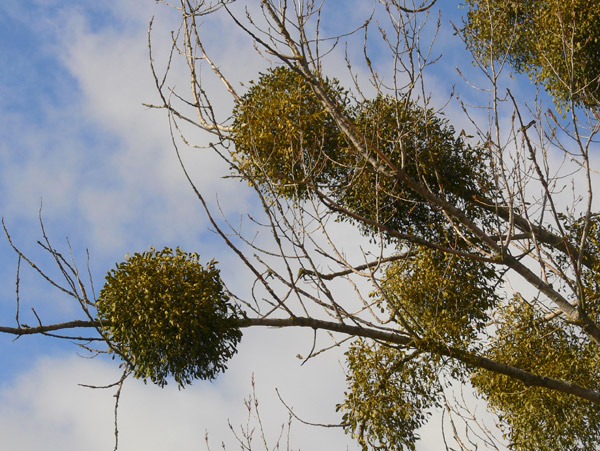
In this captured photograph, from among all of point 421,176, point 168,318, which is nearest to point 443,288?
point 421,176

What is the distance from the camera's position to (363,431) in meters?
6.91

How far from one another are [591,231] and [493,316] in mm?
1479

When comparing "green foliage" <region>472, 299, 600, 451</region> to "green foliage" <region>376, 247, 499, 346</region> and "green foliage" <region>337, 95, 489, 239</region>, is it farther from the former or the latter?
"green foliage" <region>337, 95, 489, 239</region>

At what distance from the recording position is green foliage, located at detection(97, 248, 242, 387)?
596 centimetres

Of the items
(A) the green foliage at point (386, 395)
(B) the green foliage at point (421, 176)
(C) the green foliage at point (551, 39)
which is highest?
(C) the green foliage at point (551, 39)

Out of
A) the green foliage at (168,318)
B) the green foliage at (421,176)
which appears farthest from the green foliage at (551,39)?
the green foliage at (168,318)

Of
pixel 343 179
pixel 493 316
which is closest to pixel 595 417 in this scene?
pixel 493 316

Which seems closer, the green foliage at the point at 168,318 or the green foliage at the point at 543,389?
the green foliage at the point at 168,318

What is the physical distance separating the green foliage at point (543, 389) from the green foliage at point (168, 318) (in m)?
3.41

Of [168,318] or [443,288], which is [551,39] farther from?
[168,318]

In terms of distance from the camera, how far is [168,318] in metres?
5.93

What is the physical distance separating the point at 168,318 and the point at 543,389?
4468 mm

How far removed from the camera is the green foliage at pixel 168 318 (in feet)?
19.5

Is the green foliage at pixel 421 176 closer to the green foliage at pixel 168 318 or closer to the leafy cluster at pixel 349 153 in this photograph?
the leafy cluster at pixel 349 153
